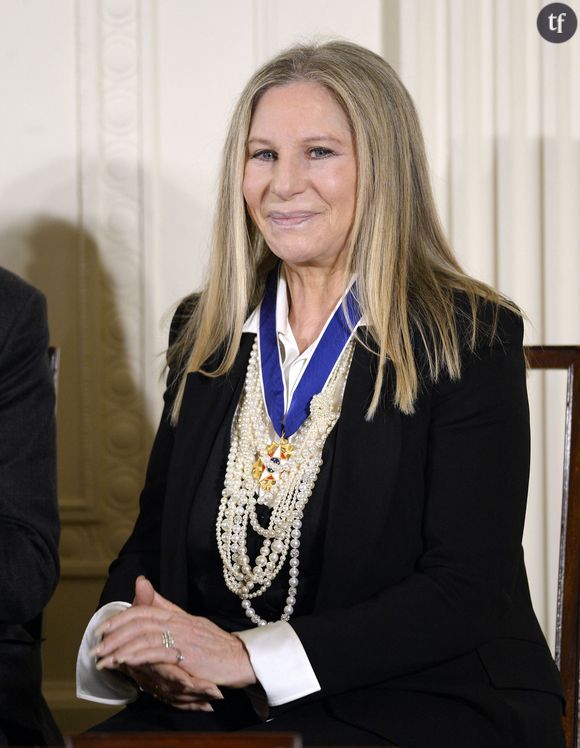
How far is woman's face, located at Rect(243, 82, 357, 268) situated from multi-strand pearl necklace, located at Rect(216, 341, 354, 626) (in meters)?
0.20

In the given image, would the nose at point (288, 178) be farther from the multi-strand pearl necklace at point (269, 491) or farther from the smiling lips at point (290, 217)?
the multi-strand pearl necklace at point (269, 491)

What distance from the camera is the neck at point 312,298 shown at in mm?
1983

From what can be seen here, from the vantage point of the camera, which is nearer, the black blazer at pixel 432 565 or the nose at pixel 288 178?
the black blazer at pixel 432 565

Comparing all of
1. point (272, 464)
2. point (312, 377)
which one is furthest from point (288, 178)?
point (272, 464)

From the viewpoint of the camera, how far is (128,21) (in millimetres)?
2844

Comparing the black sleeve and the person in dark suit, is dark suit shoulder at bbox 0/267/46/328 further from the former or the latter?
the black sleeve

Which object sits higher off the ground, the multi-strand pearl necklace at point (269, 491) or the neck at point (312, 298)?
the neck at point (312, 298)

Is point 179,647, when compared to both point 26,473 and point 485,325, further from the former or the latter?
point 485,325

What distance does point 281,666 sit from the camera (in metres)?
1.55

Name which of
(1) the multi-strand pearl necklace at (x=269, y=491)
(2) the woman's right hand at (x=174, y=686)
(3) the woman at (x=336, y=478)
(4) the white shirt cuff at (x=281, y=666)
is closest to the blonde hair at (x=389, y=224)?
(3) the woman at (x=336, y=478)

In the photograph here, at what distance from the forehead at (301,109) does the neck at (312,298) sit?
A: 265 mm

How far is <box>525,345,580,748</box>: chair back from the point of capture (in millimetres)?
1965

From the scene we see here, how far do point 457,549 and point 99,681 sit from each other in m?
0.62

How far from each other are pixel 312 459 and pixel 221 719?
44 cm
